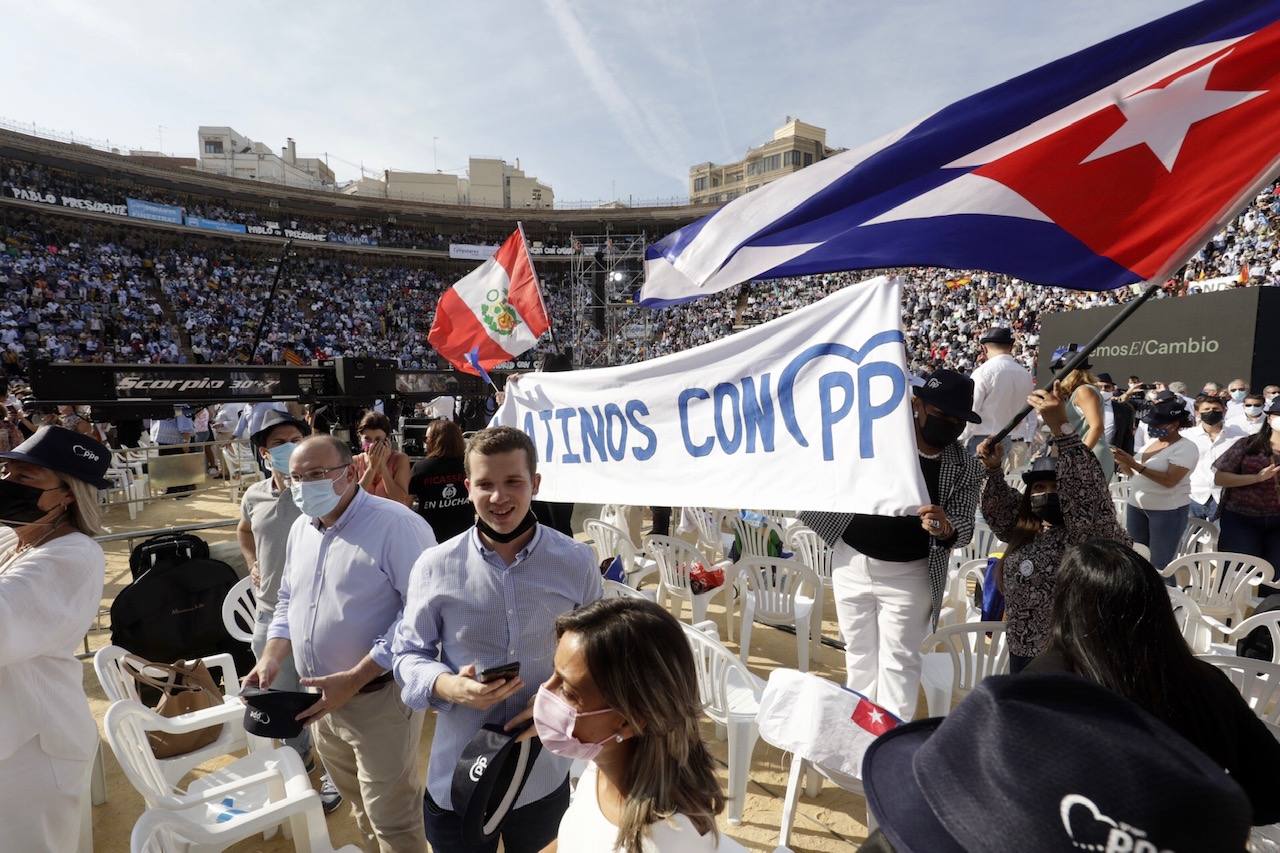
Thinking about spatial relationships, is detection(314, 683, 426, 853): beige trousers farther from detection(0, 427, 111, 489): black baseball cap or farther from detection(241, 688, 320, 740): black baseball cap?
detection(0, 427, 111, 489): black baseball cap

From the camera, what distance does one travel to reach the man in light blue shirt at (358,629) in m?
2.28

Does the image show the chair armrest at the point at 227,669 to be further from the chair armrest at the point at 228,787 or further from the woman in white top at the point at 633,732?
the woman in white top at the point at 633,732

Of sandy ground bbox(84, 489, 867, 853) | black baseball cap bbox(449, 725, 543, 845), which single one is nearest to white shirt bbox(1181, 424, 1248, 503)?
sandy ground bbox(84, 489, 867, 853)

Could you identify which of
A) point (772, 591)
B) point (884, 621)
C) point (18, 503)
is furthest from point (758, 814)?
point (18, 503)

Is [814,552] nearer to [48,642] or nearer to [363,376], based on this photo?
[363,376]

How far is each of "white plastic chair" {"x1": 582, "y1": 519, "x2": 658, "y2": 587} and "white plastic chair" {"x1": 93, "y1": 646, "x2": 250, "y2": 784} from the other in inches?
107

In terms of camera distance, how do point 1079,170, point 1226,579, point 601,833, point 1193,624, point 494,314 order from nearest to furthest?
point 601,833
point 1079,170
point 1193,624
point 1226,579
point 494,314

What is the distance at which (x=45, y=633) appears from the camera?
74.3 inches

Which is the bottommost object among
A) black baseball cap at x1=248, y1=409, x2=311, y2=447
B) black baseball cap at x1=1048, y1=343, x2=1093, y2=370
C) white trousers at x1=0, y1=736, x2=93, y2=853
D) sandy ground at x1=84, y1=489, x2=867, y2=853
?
sandy ground at x1=84, y1=489, x2=867, y2=853

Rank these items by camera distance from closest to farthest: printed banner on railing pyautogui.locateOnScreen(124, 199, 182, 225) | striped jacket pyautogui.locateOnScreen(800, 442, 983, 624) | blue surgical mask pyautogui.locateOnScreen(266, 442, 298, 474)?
striped jacket pyautogui.locateOnScreen(800, 442, 983, 624)
blue surgical mask pyautogui.locateOnScreen(266, 442, 298, 474)
printed banner on railing pyautogui.locateOnScreen(124, 199, 182, 225)

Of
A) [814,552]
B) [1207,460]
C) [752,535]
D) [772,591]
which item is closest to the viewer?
[772,591]

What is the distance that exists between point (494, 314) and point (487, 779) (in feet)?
19.4

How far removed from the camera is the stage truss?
31.8m

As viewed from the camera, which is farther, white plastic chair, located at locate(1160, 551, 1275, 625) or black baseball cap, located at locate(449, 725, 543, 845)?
white plastic chair, located at locate(1160, 551, 1275, 625)
